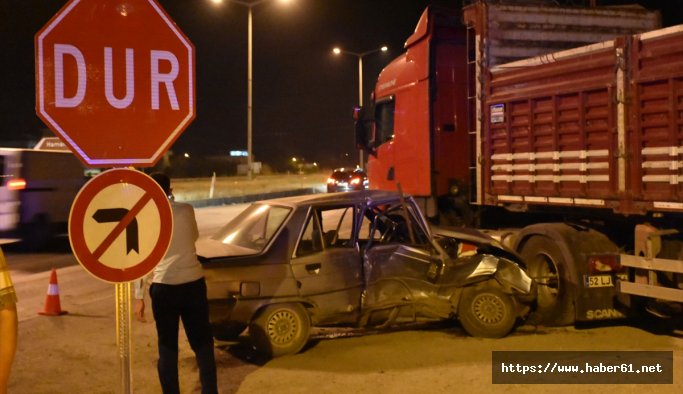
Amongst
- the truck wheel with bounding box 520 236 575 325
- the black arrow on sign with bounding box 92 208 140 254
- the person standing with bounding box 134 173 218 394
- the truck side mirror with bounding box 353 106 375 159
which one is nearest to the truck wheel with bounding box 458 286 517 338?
the truck wheel with bounding box 520 236 575 325

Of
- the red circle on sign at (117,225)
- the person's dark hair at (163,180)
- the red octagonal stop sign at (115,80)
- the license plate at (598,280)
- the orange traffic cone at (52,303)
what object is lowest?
the orange traffic cone at (52,303)

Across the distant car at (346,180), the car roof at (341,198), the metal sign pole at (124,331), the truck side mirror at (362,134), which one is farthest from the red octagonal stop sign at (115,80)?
the distant car at (346,180)

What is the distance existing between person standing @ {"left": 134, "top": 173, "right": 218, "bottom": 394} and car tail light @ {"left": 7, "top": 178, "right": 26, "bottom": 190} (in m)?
9.82

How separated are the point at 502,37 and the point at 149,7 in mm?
5364

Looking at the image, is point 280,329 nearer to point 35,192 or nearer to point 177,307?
point 177,307

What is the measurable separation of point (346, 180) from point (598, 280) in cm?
2660

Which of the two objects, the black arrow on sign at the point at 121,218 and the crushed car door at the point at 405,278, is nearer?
the black arrow on sign at the point at 121,218

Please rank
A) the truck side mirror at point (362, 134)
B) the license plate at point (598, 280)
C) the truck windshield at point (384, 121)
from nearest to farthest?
the license plate at point (598, 280) < the truck windshield at point (384, 121) < the truck side mirror at point (362, 134)

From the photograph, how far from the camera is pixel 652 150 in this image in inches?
249

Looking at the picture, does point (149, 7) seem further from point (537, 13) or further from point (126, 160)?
point (537, 13)

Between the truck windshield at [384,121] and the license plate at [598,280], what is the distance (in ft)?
13.1

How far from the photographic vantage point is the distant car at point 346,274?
6297mm

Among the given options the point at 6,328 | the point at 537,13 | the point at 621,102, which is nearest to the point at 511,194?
the point at 621,102

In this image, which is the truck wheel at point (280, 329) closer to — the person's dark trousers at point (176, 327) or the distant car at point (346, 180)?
the person's dark trousers at point (176, 327)
